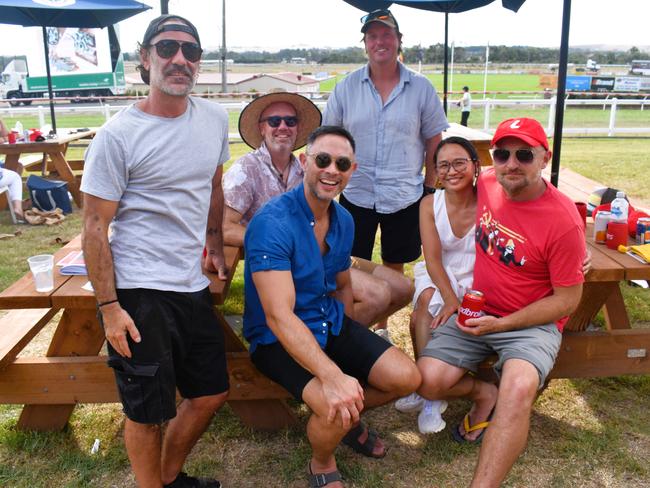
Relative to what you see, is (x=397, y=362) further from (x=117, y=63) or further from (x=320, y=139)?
(x=117, y=63)

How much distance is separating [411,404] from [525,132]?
4.76ft

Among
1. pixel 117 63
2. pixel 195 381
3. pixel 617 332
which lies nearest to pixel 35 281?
pixel 195 381

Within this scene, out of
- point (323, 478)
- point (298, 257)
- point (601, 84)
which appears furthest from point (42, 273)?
point (601, 84)

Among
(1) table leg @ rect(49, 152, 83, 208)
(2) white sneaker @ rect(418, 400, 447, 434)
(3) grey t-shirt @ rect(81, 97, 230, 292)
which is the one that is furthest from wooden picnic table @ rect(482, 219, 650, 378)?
(1) table leg @ rect(49, 152, 83, 208)

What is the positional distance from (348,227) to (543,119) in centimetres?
1965

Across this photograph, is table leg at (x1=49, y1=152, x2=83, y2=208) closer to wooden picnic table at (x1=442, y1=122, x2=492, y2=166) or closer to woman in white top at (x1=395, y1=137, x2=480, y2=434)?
wooden picnic table at (x1=442, y1=122, x2=492, y2=166)

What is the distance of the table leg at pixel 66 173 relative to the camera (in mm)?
7754

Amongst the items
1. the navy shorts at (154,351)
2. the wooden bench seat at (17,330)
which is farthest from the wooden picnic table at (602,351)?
the wooden bench seat at (17,330)

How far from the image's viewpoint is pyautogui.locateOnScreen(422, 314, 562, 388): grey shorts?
2406mm

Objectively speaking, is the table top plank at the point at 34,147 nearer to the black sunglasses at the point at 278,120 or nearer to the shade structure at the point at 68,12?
the shade structure at the point at 68,12

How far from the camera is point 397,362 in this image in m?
2.41

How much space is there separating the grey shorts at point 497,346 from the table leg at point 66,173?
6538 mm

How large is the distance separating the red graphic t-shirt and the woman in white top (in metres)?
0.14

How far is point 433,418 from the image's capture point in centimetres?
277
